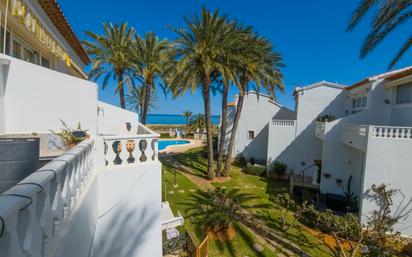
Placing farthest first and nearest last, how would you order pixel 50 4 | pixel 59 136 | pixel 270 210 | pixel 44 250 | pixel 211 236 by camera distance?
1. pixel 270 210
2. pixel 211 236
3. pixel 50 4
4. pixel 59 136
5. pixel 44 250

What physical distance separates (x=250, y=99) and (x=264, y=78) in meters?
7.03

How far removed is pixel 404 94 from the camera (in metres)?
13.4

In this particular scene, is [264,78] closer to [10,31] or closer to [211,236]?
[211,236]

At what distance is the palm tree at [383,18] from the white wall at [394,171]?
4148mm

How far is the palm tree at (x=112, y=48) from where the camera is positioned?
1833 cm

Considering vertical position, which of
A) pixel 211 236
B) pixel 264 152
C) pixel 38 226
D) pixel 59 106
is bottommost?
pixel 211 236

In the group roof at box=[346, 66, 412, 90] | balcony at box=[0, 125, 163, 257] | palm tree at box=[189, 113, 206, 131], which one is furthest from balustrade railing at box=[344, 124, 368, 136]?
palm tree at box=[189, 113, 206, 131]

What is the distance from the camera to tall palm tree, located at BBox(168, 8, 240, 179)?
14.9 m

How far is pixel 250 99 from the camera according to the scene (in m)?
24.9

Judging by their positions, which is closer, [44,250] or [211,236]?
[44,250]

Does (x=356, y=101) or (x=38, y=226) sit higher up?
(x=356, y=101)

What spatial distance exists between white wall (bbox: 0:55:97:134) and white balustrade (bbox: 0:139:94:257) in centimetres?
530

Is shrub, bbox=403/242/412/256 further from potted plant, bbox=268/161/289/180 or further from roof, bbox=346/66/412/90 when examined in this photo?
potted plant, bbox=268/161/289/180

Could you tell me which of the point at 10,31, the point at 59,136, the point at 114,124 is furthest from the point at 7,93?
the point at 114,124
